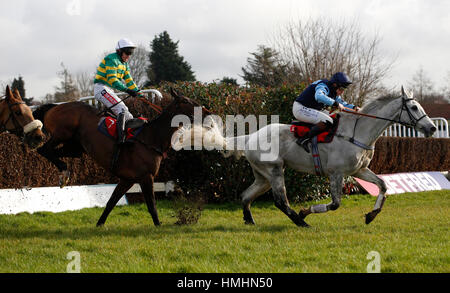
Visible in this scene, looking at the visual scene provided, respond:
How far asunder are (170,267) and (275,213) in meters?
5.77

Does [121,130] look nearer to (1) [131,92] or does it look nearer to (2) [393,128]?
(1) [131,92]

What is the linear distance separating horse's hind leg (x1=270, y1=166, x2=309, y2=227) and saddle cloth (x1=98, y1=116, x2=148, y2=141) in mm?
2333

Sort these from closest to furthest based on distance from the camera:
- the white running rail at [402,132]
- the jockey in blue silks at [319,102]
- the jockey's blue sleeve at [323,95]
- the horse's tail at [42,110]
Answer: the jockey's blue sleeve at [323,95]
the jockey in blue silks at [319,102]
the horse's tail at [42,110]
the white running rail at [402,132]

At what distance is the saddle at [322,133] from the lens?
7957 mm

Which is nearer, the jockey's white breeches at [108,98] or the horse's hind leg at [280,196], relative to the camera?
the horse's hind leg at [280,196]

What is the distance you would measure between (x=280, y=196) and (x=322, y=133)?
1226mm

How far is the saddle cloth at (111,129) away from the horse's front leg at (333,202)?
9.73ft

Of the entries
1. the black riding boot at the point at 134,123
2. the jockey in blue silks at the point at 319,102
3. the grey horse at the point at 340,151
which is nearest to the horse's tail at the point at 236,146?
the grey horse at the point at 340,151

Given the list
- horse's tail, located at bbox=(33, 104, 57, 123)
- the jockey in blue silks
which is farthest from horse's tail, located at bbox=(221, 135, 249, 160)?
horse's tail, located at bbox=(33, 104, 57, 123)

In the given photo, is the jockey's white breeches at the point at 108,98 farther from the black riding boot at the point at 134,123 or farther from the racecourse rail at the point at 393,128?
the racecourse rail at the point at 393,128

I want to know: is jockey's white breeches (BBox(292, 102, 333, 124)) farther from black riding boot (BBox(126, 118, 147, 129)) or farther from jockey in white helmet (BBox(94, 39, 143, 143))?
jockey in white helmet (BBox(94, 39, 143, 143))

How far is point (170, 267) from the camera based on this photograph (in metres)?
5.00
